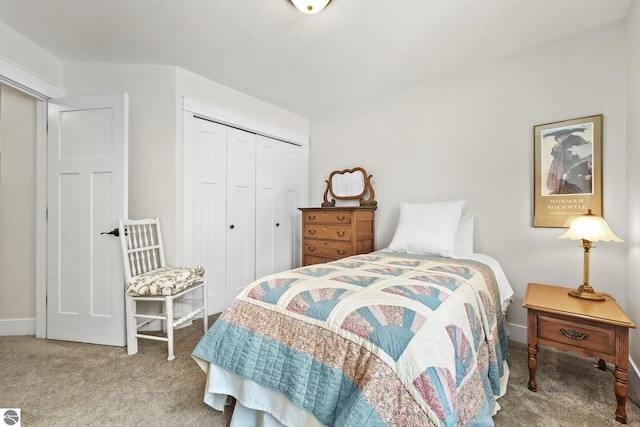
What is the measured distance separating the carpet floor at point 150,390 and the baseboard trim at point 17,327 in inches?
9.2

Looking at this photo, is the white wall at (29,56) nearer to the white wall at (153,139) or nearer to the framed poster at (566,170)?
the white wall at (153,139)

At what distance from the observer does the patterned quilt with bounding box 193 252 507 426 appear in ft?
2.88

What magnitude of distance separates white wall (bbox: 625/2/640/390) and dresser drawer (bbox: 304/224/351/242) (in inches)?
77.3

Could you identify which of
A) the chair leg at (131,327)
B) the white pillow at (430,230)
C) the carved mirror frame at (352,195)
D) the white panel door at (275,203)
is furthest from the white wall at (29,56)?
the white pillow at (430,230)

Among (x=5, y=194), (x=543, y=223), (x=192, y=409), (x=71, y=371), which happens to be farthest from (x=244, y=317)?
(x=5, y=194)

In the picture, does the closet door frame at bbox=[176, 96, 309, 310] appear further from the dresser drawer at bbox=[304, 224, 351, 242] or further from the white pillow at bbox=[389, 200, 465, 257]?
the white pillow at bbox=[389, 200, 465, 257]

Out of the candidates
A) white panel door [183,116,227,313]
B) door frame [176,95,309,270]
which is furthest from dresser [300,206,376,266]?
door frame [176,95,309,270]

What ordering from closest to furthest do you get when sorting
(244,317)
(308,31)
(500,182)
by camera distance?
(244,317) → (308,31) → (500,182)

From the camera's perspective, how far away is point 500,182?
7.75 ft

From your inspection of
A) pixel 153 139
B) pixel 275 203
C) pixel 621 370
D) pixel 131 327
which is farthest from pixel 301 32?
pixel 621 370

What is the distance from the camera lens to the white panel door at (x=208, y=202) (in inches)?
103

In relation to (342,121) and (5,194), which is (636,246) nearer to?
(342,121)

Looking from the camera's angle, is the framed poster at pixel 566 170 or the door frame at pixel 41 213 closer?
the framed poster at pixel 566 170

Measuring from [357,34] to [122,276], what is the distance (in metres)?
2.60
